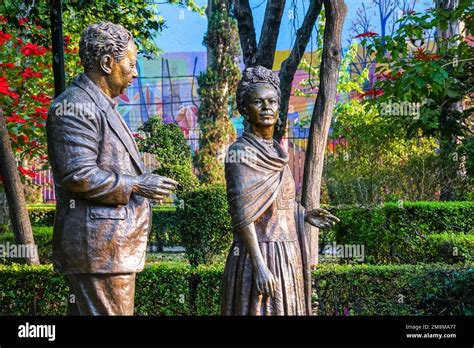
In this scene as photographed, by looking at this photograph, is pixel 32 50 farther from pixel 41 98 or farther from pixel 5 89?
pixel 5 89

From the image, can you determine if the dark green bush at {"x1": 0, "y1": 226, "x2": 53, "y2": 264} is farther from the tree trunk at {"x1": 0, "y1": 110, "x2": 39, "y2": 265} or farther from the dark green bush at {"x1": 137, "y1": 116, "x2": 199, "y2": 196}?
the dark green bush at {"x1": 137, "y1": 116, "x2": 199, "y2": 196}

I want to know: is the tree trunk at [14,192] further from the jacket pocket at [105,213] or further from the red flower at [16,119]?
the jacket pocket at [105,213]

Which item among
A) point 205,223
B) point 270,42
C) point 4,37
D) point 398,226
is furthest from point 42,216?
point 270,42

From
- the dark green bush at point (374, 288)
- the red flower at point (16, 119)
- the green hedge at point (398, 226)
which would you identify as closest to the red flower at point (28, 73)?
the red flower at point (16, 119)

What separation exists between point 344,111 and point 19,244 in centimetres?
924

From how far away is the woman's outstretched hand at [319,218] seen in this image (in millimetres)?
5566

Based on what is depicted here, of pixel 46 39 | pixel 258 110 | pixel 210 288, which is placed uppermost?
pixel 46 39

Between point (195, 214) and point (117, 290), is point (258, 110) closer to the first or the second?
point (117, 290)

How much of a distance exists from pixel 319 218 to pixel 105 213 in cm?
154

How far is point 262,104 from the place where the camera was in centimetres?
543

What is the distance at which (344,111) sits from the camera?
58.6ft

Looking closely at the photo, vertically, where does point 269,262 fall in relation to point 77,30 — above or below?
below

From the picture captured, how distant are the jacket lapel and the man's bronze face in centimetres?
11

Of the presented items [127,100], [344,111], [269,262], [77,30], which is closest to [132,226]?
[269,262]
